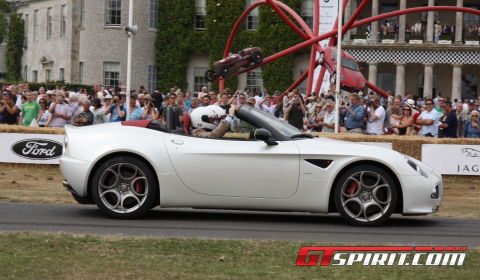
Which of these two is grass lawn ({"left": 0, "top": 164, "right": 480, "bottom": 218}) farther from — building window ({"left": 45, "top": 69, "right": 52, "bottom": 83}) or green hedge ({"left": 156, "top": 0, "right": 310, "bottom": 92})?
building window ({"left": 45, "top": 69, "right": 52, "bottom": 83})

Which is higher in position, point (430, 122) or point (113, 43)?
point (113, 43)

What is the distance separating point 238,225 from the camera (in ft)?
28.2

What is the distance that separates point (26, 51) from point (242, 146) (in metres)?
53.4

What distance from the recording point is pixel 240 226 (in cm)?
851

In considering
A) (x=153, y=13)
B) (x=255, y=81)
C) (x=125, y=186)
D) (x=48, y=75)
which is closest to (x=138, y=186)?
(x=125, y=186)

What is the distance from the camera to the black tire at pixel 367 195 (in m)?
8.54

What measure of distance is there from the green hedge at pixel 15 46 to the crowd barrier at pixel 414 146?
4498 centimetres

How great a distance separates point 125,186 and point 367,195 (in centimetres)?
287

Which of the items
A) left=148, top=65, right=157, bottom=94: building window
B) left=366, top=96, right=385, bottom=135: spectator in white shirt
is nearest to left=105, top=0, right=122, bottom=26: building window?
left=148, top=65, right=157, bottom=94: building window

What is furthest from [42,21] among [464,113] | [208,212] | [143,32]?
[208,212]

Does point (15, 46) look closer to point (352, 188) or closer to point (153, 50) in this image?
point (153, 50)

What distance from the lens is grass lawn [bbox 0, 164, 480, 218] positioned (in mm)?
10992

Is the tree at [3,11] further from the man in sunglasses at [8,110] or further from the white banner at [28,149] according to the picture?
the white banner at [28,149]

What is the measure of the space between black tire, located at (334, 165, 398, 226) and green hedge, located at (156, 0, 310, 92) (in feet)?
119
